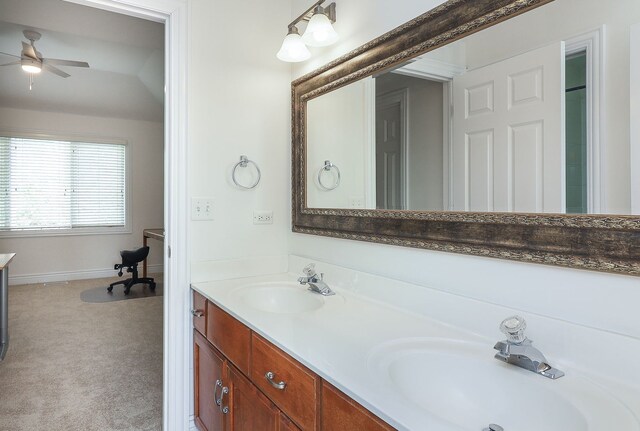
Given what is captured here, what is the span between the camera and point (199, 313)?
5.84 feet

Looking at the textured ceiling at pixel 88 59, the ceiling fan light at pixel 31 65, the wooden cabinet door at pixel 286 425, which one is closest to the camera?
the wooden cabinet door at pixel 286 425

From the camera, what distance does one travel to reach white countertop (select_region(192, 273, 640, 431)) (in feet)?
2.47

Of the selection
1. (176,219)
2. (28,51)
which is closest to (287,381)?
(176,219)

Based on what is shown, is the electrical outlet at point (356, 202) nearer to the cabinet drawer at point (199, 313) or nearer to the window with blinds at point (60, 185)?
the cabinet drawer at point (199, 313)

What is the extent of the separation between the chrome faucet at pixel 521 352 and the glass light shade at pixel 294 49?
147cm

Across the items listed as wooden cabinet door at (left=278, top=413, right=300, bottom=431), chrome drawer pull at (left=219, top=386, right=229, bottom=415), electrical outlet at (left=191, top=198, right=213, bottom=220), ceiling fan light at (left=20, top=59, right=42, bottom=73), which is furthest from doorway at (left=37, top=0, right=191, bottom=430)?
ceiling fan light at (left=20, top=59, right=42, bottom=73)

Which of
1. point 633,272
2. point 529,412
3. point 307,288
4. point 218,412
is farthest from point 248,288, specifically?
point 633,272

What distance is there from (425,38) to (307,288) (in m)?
1.13

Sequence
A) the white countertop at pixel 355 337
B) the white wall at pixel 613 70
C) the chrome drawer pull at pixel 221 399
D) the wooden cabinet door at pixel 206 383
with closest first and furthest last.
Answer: the white countertop at pixel 355 337 < the white wall at pixel 613 70 < the chrome drawer pull at pixel 221 399 < the wooden cabinet door at pixel 206 383

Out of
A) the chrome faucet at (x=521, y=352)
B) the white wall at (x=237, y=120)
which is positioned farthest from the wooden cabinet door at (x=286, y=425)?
the white wall at (x=237, y=120)

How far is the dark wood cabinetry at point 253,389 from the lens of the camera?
0.90m

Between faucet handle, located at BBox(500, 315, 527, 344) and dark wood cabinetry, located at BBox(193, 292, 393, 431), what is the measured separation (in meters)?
0.40

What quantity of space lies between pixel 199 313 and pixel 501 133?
4.70 feet

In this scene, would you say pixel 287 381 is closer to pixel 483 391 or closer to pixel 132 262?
pixel 483 391
